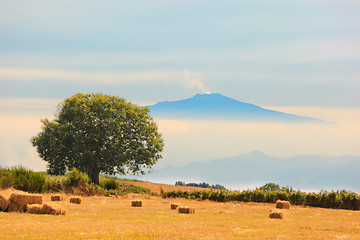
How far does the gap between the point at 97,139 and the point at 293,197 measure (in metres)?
24.7

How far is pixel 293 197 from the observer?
91.6 feet

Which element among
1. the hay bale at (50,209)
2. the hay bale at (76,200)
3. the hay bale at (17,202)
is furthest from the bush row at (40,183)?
the hay bale at (50,209)

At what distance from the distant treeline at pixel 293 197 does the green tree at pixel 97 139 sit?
54.8ft

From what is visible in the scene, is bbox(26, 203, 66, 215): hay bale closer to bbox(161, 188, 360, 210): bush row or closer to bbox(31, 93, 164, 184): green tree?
bbox(161, 188, 360, 210): bush row

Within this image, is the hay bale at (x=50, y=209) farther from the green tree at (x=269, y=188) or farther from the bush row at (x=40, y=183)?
the green tree at (x=269, y=188)

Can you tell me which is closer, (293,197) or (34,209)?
(34,209)

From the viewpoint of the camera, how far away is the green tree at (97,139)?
4459 cm

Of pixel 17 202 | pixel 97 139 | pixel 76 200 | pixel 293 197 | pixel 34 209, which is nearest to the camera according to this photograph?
pixel 34 209

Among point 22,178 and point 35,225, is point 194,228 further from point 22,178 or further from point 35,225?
point 22,178

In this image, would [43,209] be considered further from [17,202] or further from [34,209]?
[17,202]

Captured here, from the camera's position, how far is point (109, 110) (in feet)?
152

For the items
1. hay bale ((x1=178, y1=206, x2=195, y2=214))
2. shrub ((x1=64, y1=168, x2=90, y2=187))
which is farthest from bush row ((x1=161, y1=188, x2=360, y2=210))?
hay bale ((x1=178, y1=206, x2=195, y2=214))

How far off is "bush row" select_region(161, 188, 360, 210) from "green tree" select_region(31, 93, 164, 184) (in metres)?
16.9

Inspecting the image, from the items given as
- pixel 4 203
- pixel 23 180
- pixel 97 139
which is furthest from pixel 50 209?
pixel 97 139
